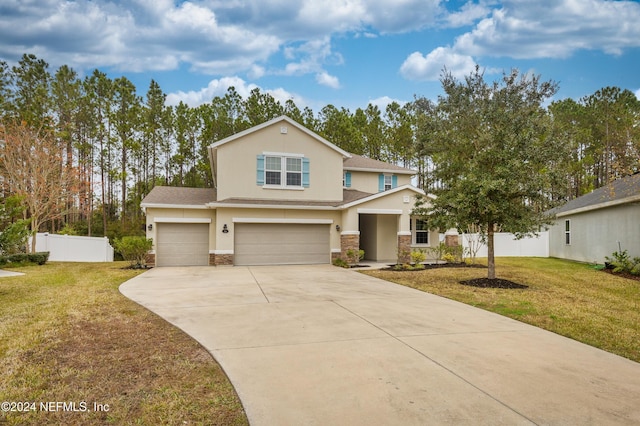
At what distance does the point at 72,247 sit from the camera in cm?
2097

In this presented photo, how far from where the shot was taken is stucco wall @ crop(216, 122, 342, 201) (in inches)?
706

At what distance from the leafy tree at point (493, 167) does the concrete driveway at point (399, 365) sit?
13.1ft

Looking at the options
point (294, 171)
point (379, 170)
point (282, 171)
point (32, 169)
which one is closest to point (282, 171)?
point (282, 171)

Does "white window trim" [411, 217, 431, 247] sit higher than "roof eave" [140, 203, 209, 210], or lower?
lower

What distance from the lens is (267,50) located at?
1877 centimetres

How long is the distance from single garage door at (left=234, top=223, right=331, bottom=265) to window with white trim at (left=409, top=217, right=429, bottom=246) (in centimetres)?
448

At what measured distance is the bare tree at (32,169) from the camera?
20.1 meters

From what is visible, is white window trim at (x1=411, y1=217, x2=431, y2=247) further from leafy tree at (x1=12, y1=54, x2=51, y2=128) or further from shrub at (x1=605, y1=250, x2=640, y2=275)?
leafy tree at (x1=12, y1=54, x2=51, y2=128)

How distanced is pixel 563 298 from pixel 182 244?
48.6 ft

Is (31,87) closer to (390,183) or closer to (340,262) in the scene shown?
(390,183)

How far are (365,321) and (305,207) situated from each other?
35.8 feet

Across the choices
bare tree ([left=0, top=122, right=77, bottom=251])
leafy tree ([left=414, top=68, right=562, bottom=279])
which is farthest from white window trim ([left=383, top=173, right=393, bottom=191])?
bare tree ([left=0, top=122, right=77, bottom=251])

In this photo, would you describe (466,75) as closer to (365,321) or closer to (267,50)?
(267,50)

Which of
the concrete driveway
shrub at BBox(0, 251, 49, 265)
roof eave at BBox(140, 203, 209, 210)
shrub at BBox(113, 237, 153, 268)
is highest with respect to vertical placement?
roof eave at BBox(140, 203, 209, 210)
